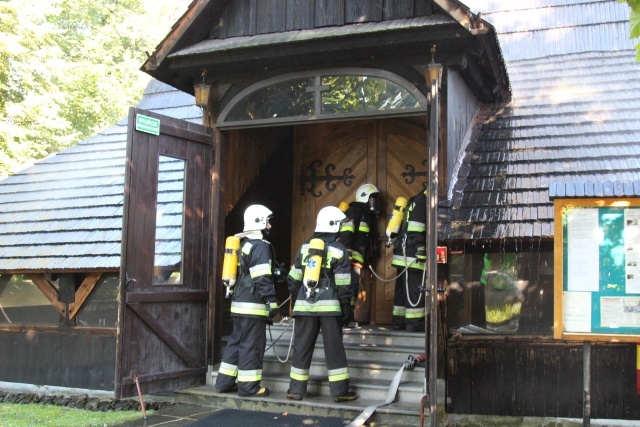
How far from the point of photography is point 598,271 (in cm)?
555

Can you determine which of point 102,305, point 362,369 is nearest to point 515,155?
point 362,369

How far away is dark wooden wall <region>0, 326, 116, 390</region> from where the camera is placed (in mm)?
9359

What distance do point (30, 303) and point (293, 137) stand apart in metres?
4.52

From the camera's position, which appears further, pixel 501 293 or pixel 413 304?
pixel 413 304

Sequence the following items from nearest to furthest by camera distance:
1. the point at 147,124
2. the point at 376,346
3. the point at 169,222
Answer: the point at 147,124, the point at 169,222, the point at 376,346

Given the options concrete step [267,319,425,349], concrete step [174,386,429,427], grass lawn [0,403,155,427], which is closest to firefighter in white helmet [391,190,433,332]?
concrete step [267,319,425,349]

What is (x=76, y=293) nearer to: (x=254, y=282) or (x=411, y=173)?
(x=254, y=282)

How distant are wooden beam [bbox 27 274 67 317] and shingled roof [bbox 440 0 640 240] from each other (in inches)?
208

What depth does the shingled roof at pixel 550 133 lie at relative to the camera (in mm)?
7773

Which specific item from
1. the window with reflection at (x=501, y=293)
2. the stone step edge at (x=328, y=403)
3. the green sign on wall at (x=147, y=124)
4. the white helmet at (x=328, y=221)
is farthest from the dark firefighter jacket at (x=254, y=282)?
the window with reflection at (x=501, y=293)

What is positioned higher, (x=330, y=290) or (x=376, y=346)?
(x=330, y=290)

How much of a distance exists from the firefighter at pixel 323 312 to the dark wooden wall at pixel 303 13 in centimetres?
244

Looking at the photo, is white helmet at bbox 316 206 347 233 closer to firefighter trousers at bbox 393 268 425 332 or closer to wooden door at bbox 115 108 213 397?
firefighter trousers at bbox 393 268 425 332

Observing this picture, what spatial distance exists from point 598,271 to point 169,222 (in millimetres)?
4811
